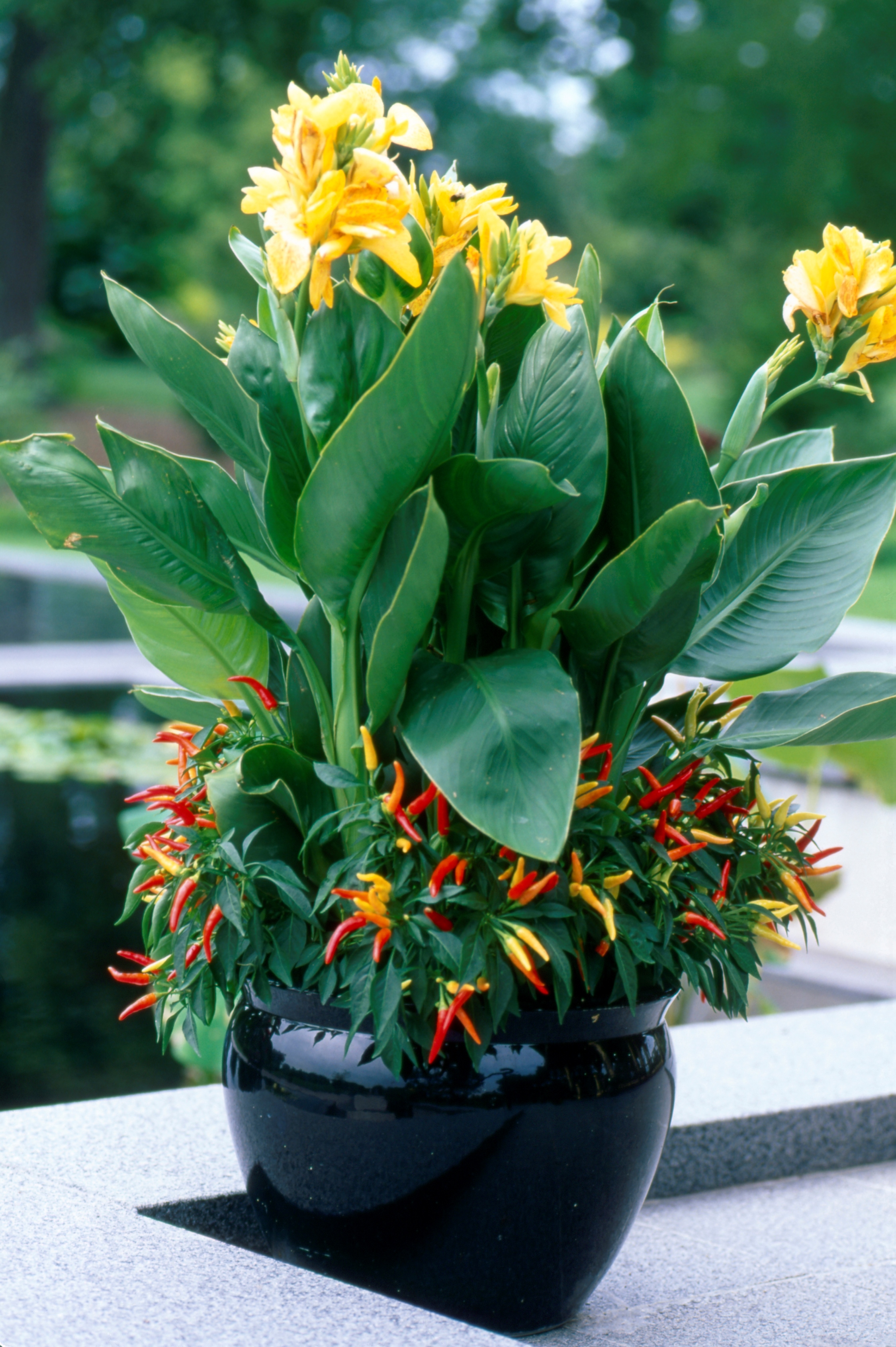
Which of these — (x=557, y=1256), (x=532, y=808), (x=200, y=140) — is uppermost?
(x=200, y=140)

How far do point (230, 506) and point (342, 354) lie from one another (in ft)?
0.76

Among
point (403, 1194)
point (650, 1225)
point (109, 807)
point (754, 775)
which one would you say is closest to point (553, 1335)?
point (403, 1194)

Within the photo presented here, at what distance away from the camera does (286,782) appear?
1.32 metres

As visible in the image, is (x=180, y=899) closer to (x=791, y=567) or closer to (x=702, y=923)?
(x=702, y=923)

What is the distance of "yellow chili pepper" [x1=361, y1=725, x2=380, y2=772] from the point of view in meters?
1.24

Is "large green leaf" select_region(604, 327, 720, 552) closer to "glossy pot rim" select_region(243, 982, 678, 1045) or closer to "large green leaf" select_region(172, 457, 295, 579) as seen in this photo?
"large green leaf" select_region(172, 457, 295, 579)

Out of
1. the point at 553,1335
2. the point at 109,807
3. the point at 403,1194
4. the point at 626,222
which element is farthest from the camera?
the point at 626,222

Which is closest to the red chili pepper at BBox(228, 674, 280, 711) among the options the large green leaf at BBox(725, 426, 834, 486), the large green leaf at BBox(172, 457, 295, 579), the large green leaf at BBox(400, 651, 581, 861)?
the large green leaf at BBox(172, 457, 295, 579)

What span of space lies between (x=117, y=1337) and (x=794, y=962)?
2.98m

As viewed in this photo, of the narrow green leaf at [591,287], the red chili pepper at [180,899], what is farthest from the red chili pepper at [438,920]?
the narrow green leaf at [591,287]

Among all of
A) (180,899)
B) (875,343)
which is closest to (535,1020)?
(180,899)

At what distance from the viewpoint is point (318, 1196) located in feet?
4.25

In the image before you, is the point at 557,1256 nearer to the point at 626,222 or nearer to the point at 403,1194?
the point at 403,1194

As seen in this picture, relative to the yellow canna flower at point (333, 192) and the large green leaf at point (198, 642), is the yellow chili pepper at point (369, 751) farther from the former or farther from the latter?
the yellow canna flower at point (333, 192)
